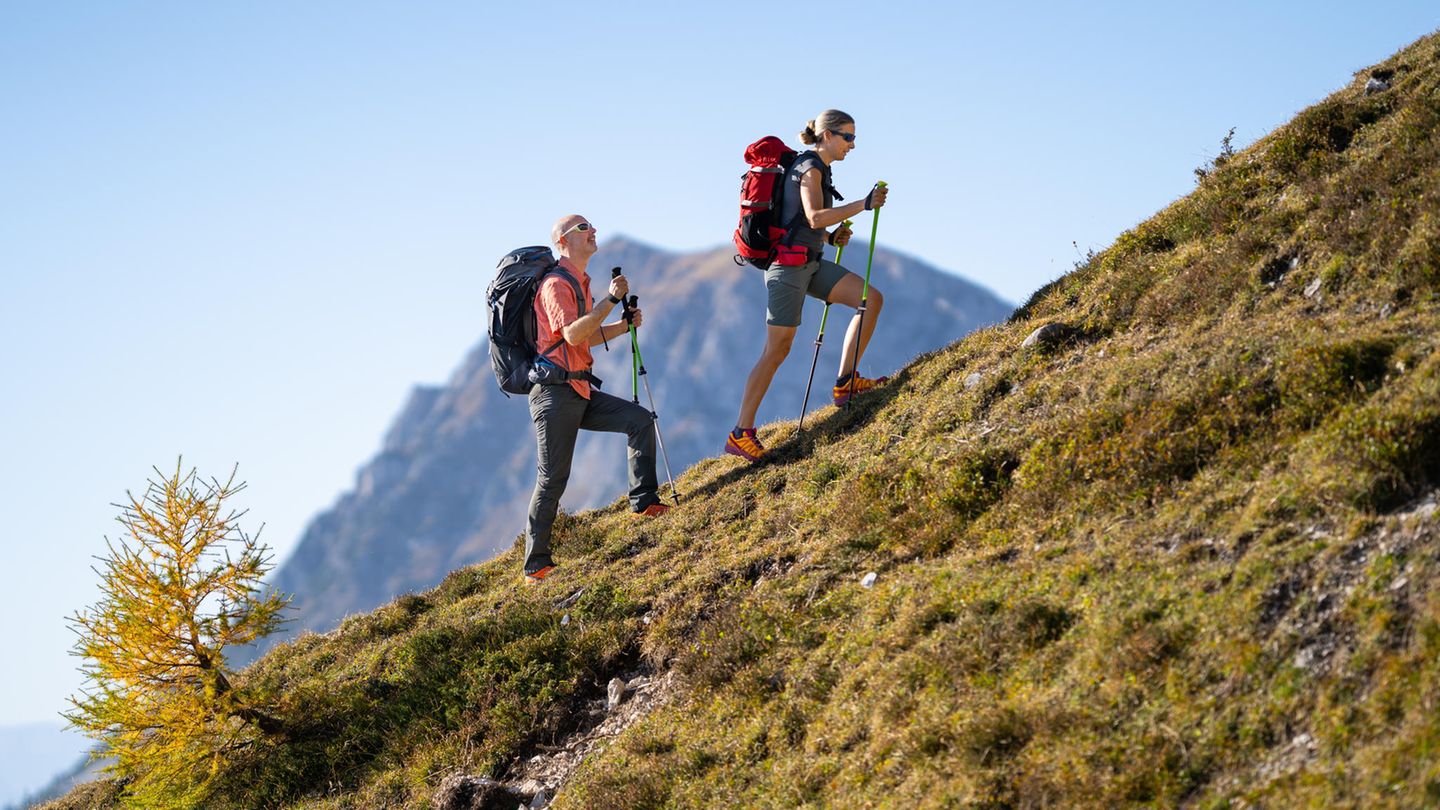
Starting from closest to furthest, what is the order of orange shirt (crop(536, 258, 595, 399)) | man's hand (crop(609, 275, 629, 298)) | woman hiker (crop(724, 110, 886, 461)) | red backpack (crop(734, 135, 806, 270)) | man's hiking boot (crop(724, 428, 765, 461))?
1. man's hand (crop(609, 275, 629, 298))
2. orange shirt (crop(536, 258, 595, 399))
3. woman hiker (crop(724, 110, 886, 461))
4. red backpack (crop(734, 135, 806, 270))
5. man's hiking boot (crop(724, 428, 765, 461))

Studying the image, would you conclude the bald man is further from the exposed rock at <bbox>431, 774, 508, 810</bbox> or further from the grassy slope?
the exposed rock at <bbox>431, 774, 508, 810</bbox>

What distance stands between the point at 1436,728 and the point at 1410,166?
273 inches

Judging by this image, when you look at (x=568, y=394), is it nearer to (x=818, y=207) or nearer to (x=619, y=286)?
(x=619, y=286)

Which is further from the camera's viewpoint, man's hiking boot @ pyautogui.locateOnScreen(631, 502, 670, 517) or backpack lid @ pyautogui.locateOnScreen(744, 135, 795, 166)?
man's hiking boot @ pyautogui.locateOnScreen(631, 502, 670, 517)

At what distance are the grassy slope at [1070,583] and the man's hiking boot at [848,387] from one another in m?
0.49

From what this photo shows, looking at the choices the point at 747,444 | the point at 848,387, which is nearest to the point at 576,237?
the point at 747,444

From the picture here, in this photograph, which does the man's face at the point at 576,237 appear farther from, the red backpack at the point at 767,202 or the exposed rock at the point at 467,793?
the exposed rock at the point at 467,793

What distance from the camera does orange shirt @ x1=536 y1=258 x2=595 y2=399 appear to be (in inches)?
484

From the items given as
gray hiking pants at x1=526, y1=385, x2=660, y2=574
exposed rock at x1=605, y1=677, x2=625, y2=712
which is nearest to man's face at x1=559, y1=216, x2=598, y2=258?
gray hiking pants at x1=526, y1=385, x2=660, y2=574

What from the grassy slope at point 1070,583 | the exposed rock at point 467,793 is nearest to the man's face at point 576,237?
the grassy slope at point 1070,583

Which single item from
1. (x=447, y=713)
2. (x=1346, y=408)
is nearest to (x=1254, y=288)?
(x=1346, y=408)

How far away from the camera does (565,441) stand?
1273 centimetres

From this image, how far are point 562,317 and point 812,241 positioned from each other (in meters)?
3.03

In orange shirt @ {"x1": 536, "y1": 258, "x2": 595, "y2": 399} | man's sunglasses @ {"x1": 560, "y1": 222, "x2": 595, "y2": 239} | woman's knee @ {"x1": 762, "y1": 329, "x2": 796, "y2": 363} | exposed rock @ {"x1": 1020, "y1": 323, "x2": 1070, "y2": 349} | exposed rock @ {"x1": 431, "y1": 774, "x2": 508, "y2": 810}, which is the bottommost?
exposed rock @ {"x1": 431, "y1": 774, "x2": 508, "y2": 810}
